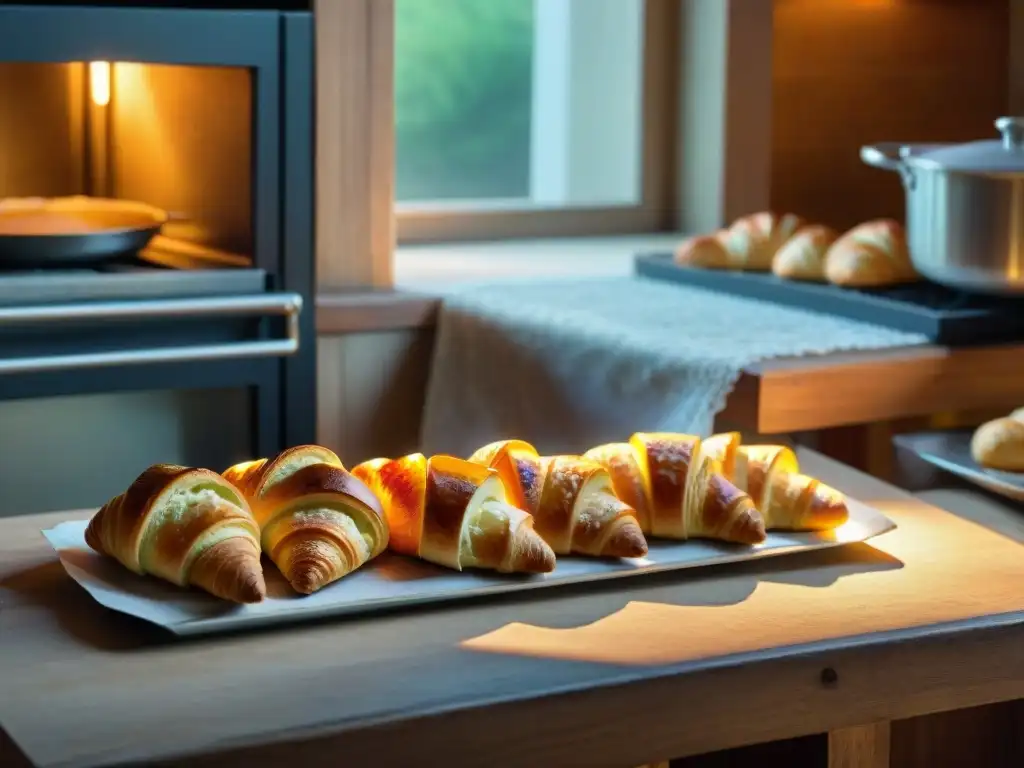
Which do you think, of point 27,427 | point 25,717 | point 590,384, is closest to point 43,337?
point 27,427

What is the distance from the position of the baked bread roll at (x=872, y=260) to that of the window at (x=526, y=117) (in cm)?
88

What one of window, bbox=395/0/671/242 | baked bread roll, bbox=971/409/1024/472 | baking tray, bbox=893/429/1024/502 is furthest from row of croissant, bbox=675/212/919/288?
window, bbox=395/0/671/242

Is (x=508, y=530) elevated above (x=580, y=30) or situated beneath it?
situated beneath

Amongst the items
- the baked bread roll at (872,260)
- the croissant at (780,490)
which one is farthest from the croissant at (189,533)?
the baked bread roll at (872,260)

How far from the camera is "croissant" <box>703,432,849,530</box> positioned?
101cm

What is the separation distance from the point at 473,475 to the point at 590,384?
810 millimetres

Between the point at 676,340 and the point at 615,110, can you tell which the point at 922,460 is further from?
the point at 615,110

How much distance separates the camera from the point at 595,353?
5.65 ft

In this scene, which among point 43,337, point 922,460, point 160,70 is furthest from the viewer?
point 160,70

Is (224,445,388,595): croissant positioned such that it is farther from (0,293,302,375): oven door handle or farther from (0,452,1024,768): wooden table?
(0,293,302,375): oven door handle

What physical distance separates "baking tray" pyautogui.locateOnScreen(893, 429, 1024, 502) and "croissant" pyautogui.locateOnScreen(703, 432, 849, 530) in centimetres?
32

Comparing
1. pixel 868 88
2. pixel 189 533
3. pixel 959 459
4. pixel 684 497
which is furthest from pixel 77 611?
pixel 868 88

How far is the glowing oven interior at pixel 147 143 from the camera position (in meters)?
1.91

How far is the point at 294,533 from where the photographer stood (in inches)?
35.4
